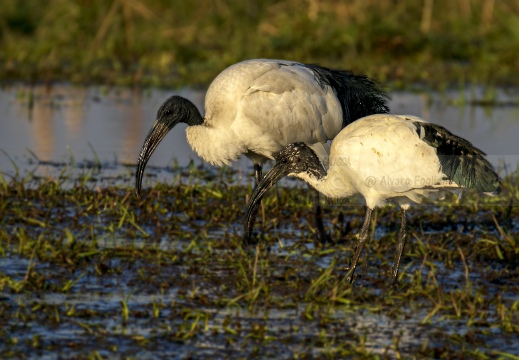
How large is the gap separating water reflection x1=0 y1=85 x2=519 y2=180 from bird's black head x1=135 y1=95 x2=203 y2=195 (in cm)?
161

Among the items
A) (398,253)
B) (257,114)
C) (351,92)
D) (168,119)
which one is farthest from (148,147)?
(398,253)

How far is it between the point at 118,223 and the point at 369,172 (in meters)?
1.93

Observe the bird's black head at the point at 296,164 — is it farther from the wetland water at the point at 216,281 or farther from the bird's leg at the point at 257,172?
the bird's leg at the point at 257,172

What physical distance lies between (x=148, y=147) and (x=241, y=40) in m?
7.44

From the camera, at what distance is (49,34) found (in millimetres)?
14547

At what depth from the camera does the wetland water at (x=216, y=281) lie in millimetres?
4855

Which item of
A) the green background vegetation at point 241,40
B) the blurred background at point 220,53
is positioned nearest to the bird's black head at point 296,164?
the blurred background at point 220,53

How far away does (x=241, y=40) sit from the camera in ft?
46.9

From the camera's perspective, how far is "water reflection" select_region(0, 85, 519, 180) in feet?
30.7

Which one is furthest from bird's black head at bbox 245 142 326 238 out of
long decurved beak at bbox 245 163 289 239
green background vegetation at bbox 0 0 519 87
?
green background vegetation at bbox 0 0 519 87

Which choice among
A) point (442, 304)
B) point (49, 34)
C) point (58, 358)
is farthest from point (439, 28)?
point (58, 358)

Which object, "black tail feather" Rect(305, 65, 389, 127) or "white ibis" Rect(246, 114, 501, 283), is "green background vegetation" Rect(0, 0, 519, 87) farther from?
"white ibis" Rect(246, 114, 501, 283)

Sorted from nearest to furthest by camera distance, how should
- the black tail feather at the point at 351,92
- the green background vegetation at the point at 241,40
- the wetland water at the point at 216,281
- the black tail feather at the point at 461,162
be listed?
the wetland water at the point at 216,281, the black tail feather at the point at 461,162, the black tail feather at the point at 351,92, the green background vegetation at the point at 241,40

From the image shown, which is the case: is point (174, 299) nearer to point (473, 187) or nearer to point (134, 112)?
point (473, 187)
